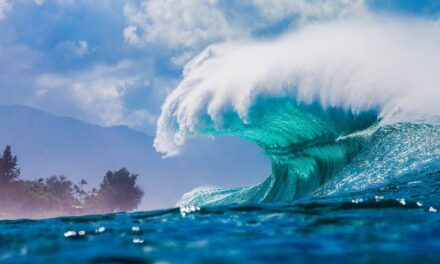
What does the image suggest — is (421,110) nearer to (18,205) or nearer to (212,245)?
(212,245)

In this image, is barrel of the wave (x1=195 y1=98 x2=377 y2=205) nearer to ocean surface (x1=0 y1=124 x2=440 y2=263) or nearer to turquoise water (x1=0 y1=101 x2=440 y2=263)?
turquoise water (x1=0 y1=101 x2=440 y2=263)

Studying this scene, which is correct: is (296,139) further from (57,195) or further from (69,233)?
(57,195)

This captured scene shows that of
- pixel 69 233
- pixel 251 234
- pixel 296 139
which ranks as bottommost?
pixel 251 234

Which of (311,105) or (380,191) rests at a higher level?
(311,105)

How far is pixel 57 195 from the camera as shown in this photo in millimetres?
93000

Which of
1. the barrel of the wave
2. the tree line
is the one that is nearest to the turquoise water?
the barrel of the wave

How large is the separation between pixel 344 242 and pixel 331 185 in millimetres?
6217

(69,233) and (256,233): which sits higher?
(69,233)

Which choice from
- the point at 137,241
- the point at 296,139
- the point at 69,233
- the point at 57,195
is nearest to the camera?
the point at 137,241

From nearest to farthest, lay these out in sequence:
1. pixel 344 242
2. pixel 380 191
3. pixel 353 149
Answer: pixel 344 242 < pixel 380 191 < pixel 353 149

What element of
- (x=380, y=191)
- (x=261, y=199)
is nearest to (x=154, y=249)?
(x=380, y=191)

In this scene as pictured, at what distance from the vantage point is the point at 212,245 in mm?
3654

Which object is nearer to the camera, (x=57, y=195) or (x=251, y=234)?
(x=251, y=234)

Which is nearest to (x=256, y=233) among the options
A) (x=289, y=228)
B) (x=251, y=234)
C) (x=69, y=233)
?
(x=251, y=234)
